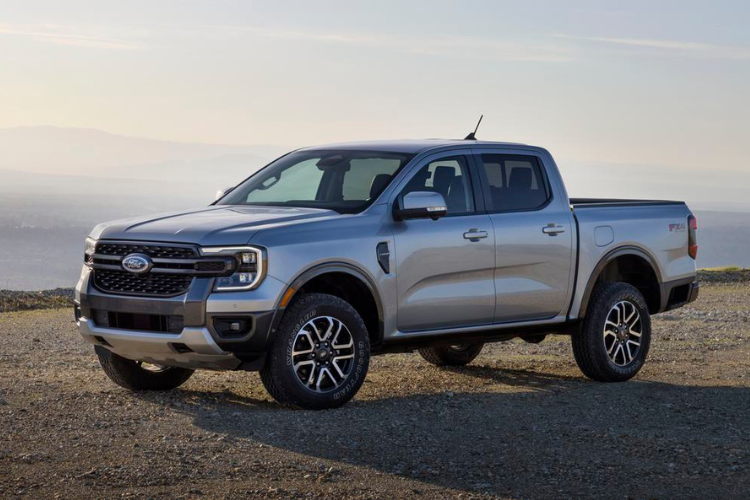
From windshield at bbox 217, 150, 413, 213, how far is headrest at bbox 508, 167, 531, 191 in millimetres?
1180

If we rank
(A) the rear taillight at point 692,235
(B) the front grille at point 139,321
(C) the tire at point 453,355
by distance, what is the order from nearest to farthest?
1. (B) the front grille at point 139,321
2. (A) the rear taillight at point 692,235
3. (C) the tire at point 453,355

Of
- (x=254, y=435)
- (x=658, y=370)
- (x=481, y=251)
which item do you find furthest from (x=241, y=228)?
(x=658, y=370)

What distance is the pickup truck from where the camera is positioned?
8.22 meters

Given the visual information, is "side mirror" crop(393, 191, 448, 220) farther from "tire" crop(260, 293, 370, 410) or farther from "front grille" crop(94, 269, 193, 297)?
"front grille" crop(94, 269, 193, 297)

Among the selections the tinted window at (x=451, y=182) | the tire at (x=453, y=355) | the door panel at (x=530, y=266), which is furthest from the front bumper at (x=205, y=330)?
the tire at (x=453, y=355)

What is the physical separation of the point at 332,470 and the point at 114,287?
2661 millimetres

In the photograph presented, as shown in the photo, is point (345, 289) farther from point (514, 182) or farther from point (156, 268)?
point (514, 182)

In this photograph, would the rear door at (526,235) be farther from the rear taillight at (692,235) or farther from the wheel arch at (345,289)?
the rear taillight at (692,235)

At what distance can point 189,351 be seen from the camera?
8.29 meters

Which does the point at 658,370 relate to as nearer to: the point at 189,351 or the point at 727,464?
the point at 727,464

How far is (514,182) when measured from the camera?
1012 cm

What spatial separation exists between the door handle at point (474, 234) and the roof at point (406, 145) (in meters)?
0.74

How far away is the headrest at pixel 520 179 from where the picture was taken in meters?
10.1

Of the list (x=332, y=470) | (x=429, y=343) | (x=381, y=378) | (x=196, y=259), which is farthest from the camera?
(x=381, y=378)
